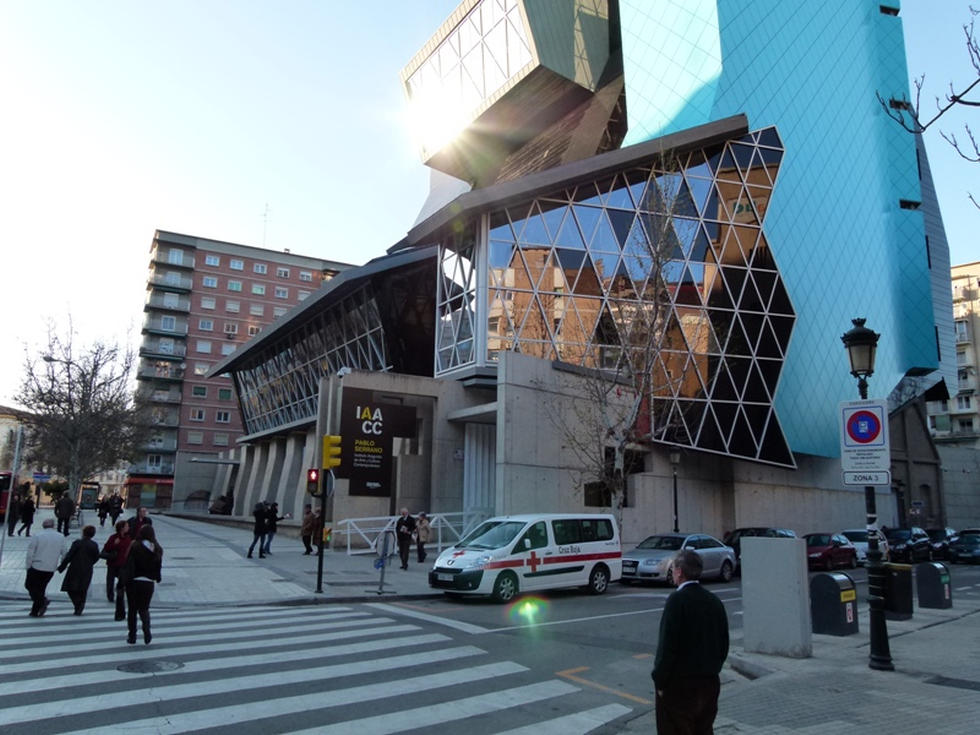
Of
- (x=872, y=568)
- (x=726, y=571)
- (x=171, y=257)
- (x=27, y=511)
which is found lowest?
(x=726, y=571)

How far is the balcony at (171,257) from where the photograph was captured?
87062mm

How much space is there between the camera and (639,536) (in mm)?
27500

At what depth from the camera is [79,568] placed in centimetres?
1186

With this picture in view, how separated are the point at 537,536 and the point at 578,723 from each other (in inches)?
378

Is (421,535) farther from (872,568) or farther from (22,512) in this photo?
(22,512)

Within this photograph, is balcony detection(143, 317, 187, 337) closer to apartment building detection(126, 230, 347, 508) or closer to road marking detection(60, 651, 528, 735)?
apartment building detection(126, 230, 347, 508)

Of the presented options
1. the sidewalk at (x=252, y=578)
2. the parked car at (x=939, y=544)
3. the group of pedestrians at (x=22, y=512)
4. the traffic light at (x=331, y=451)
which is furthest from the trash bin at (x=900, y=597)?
the group of pedestrians at (x=22, y=512)

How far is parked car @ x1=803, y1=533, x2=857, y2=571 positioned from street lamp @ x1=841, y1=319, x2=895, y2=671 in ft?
57.8

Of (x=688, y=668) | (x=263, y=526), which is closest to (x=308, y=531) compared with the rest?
(x=263, y=526)

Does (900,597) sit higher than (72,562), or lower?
lower

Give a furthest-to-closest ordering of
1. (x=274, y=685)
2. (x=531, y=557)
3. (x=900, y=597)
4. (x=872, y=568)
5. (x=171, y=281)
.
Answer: (x=171, y=281) → (x=531, y=557) → (x=900, y=597) → (x=872, y=568) → (x=274, y=685)

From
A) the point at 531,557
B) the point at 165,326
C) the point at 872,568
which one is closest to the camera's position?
the point at 872,568

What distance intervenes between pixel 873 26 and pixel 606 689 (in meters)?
49.8

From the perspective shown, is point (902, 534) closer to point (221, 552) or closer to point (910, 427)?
point (910, 427)
